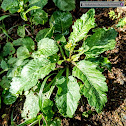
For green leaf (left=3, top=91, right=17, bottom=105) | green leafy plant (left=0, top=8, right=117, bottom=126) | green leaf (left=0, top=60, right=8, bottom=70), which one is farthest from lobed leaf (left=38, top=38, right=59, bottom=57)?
green leaf (left=3, top=91, right=17, bottom=105)

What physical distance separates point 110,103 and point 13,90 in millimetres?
1285

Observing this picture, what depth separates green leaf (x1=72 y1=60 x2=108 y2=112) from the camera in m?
1.42

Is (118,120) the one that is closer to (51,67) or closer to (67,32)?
(51,67)

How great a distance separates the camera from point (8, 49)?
2273mm

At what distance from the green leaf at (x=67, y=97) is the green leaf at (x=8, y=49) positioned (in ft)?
3.60

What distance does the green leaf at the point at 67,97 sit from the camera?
147 centimetres

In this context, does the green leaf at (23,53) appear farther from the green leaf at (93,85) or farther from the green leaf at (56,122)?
the green leaf at (56,122)

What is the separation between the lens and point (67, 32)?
2.16 meters

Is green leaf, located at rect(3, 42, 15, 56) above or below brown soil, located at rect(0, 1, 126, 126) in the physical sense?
above

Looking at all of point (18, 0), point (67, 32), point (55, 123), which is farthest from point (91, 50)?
point (18, 0)

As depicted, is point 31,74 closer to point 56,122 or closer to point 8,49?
point 56,122

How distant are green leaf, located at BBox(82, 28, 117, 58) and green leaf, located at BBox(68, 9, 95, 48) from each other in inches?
6.4

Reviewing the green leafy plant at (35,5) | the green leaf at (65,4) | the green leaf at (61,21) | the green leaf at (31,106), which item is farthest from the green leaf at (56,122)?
the green leaf at (65,4)

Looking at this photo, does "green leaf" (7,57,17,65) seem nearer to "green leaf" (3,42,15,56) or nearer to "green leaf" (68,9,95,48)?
Result: "green leaf" (3,42,15,56)
